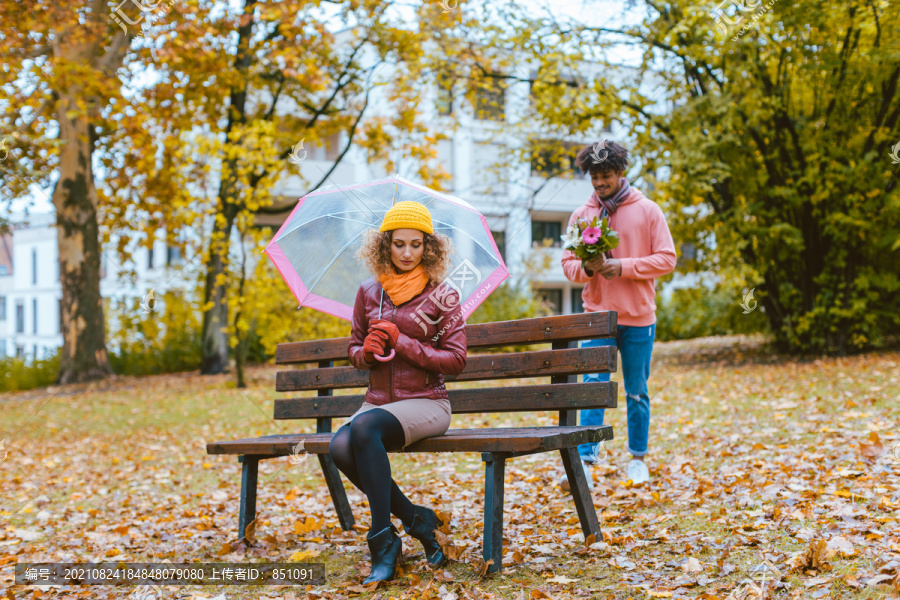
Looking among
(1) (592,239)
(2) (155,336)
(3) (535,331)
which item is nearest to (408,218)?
(3) (535,331)

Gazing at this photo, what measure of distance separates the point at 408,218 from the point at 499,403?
107 centimetres

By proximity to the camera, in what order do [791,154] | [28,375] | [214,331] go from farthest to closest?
1. [214,331]
2. [28,375]
3. [791,154]

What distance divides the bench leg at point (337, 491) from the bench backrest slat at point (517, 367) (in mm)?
419

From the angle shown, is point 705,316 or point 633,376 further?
point 705,316

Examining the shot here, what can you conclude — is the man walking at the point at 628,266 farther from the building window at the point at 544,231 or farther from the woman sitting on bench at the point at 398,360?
the building window at the point at 544,231

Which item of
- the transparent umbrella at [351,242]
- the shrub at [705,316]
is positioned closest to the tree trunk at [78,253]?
the shrub at [705,316]

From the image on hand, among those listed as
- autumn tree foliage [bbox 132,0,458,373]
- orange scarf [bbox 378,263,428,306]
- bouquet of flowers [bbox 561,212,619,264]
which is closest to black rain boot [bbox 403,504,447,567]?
orange scarf [bbox 378,263,428,306]

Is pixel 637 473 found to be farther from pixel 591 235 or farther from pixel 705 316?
pixel 705 316

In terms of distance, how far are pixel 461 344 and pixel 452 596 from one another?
1003 mm

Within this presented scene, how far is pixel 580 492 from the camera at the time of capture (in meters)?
3.44

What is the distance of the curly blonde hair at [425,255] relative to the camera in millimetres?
3428

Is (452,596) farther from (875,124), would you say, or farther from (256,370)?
(256,370)

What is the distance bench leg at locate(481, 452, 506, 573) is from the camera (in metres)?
3.13

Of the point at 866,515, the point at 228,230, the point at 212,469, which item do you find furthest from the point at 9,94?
the point at 866,515
